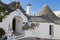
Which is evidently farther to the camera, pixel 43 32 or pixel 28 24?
pixel 43 32

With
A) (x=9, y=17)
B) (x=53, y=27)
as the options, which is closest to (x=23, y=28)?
(x=9, y=17)

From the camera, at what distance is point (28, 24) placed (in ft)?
89.5

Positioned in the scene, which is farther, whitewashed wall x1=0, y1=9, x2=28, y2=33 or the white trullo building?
the white trullo building

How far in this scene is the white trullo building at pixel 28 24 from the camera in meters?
25.0

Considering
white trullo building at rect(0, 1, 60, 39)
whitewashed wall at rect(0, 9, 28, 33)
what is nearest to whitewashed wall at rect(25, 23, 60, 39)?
white trullo building at rect(0, 1, 60, 39)

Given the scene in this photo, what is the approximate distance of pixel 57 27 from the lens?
29.1m

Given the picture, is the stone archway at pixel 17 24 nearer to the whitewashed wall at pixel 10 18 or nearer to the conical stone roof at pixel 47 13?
the whitewashed wall at pixel 10 18

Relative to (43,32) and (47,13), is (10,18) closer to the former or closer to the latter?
(43,32)

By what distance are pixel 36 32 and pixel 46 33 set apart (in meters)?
2.01

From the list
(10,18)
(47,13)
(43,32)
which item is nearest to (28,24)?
(43,32)

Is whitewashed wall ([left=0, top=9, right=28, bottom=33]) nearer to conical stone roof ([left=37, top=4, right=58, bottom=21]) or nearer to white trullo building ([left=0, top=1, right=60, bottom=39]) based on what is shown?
white trullo building ([left=0, top=1, right=60, bottom=39])

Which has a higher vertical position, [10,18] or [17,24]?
[10,18]

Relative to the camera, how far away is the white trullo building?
25.0 meters

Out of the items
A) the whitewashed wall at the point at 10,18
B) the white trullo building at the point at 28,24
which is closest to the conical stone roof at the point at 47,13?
the white trullo building at the point at 28,24
